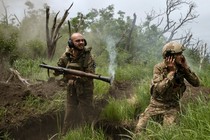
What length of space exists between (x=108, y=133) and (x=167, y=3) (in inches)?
721

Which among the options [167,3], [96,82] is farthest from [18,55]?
[96,82]

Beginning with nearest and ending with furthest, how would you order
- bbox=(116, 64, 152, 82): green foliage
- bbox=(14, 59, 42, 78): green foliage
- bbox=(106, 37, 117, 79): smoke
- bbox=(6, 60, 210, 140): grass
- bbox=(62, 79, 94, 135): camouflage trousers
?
bbox=(6, 60, 210, 140): grass, bbox=(62, 79, 94, 135): camouflage trousers, bbox=(116, 64, 152, 82): green foliage, bbox=(14, 59, 42, 78): green foliage, bbox=(106, 37, 117, 79): smoke

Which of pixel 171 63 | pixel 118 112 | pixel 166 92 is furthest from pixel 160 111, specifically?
pixel 118 112

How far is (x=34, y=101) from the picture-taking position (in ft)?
24.5

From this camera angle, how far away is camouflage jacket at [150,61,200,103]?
5.35 metres

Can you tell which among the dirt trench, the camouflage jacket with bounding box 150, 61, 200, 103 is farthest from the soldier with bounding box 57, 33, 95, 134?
the camouflage jacket with bounding box 150, 61, 200, 103

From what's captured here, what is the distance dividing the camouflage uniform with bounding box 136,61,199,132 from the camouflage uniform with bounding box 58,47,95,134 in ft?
4.61

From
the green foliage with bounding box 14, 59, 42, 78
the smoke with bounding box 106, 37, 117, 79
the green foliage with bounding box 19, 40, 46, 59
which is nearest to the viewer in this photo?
the green foliage with bounding box 14, 59, 42, 78

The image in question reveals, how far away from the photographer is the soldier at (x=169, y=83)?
5316 millimetres

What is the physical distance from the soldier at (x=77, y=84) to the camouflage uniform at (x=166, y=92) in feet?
4.60

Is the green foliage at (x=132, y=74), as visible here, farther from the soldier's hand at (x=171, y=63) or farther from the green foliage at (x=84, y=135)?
the soldier's hand at (x=171, y=63)

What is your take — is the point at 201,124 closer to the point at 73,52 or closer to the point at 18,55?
the point at 73,52

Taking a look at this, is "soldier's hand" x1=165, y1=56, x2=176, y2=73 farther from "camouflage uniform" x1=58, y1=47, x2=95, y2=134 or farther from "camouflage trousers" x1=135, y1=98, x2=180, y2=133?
"camouflage uniform" x1=58, y1=47, x2=95, y2=134

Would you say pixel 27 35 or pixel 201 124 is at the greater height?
pixel 27 35
